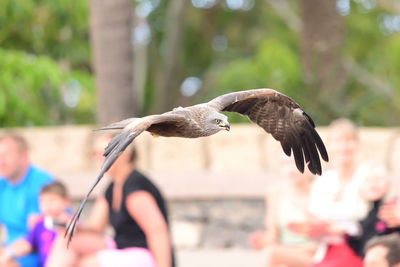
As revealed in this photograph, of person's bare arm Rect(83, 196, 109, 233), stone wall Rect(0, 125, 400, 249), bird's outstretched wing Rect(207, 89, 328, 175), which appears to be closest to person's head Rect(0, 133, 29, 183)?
person's bare arm Rect(83, 196, 109, 233)

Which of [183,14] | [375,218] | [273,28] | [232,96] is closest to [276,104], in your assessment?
[232,96]

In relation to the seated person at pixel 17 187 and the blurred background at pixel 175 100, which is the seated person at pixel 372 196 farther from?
the blurred background at pixel 175 100

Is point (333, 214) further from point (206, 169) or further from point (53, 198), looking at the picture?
point (206, 169)

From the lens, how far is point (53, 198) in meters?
5.71

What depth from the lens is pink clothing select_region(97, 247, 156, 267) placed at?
18.0 ft

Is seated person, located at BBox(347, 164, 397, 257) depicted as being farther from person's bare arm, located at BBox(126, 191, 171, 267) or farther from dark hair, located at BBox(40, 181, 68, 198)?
dark hair, located at BBox(40, 181, 68, 198)

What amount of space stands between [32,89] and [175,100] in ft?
19.8

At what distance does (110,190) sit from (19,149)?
90 centimetres

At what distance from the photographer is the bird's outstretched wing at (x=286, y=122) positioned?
502cm

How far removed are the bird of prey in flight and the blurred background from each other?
10.7ft

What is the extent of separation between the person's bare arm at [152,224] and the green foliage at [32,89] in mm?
4788

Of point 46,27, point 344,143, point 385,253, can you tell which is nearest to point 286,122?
point 344,143

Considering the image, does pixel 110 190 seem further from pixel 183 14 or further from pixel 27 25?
pixel 183 14

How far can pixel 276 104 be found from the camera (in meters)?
5.21
